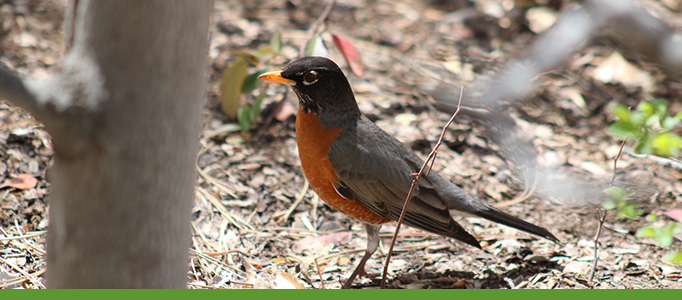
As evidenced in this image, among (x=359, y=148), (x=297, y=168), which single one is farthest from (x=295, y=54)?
(x=359, y=148)

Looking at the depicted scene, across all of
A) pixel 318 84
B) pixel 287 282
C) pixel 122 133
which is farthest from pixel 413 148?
pixel 122 133

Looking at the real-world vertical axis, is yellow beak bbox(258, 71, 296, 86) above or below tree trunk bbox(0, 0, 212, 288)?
below

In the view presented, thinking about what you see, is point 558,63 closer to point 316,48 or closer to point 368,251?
point 316,48

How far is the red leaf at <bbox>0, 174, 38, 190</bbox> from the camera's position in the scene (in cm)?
354

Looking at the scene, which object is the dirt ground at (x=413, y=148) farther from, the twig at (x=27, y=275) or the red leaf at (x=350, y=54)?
the red leaf at (x=350, y=54)

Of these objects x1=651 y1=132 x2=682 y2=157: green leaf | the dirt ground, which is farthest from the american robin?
x1=651 y1=132 x2=682 y2=157: green leaf

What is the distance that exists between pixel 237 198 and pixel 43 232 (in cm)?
123

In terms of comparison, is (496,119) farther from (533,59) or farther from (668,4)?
(668,4)

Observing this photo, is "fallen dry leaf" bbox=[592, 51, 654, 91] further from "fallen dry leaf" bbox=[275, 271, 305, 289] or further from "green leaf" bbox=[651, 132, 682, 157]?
"fallen dry leaf" bbox=[275, 271, 305, 289]

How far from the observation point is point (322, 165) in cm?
335

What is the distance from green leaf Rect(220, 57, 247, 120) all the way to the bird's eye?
1.13 meters

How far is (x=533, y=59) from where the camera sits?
5.31 meters

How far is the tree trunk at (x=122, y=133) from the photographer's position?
1678mm

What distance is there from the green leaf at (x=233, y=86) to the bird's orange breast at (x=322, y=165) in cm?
112
